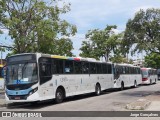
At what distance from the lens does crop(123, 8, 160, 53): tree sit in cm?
2573

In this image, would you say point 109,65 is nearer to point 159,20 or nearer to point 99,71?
point 99,71

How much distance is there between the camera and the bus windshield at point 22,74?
725 inches

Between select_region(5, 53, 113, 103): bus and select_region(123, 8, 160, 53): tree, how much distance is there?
15.4ft

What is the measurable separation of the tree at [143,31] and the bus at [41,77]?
4682 millimetres

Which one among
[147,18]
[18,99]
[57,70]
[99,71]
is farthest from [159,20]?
[18,99]

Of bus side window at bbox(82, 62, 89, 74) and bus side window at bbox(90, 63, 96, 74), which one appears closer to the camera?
bus side window at bbox(82, 62, 89, 74)

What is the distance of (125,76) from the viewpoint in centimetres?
3669

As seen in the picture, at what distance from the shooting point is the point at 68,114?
15047mm

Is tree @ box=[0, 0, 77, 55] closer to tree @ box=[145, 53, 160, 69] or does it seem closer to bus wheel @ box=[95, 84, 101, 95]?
bus wheel @ box=[95, 84, 101, 95]

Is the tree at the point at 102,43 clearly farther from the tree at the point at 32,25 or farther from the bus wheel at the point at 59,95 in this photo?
the bus wheel at the point at 59,95

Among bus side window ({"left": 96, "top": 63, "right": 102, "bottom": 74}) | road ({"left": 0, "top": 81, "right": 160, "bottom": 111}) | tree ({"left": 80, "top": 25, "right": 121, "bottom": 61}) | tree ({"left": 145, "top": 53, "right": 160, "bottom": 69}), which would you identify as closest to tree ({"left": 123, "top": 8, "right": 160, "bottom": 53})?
bus side window ({"left": 96, "top": 63, "right": 102, "bottom": 74})

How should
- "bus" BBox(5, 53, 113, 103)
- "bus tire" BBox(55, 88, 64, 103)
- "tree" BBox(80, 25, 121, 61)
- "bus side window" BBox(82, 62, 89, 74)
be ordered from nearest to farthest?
1. "bus" BBox(5, 53, 113, 103)
2. "bus tire" BBox(55, 88, 64, 103)
3. "bus side window" BBox(82, 62, 89, 74)
4. "tree" BBox(80, 25, 121, 61)

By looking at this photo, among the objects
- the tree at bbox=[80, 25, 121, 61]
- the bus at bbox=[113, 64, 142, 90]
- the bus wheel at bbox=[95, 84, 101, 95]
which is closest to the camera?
the bus wheel at bbox=[95, 84, 101, 95]

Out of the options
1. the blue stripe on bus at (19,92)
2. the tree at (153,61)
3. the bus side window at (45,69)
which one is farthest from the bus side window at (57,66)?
the tree at (153,61)
